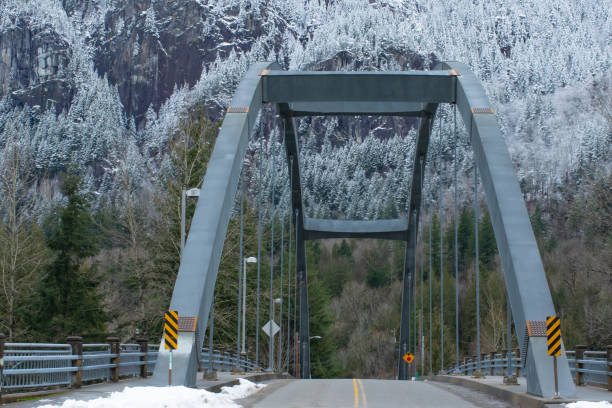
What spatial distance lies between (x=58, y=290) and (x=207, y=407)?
2795cm

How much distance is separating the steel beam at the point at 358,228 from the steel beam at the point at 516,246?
23672 millimetres

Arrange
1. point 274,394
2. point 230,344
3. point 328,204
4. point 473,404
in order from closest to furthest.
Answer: point 473,404
point 274,394
point 230,344
point 328,204

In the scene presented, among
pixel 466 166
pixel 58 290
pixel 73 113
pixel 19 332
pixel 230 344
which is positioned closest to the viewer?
pixel 19 332

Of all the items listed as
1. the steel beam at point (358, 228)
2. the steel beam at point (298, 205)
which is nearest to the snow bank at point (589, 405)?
the steel beam at point (298, 205)

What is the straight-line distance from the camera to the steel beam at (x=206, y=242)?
14.4 m

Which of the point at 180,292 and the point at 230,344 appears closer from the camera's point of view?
the point at 180,292

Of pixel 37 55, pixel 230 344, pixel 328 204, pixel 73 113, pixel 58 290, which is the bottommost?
pixel 230 344

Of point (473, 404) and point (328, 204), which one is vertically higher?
point (328, 204)

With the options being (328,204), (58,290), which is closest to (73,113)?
(328,204)

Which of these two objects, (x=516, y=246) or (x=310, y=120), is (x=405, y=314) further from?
(x=310, y=120)

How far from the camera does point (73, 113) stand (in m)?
192

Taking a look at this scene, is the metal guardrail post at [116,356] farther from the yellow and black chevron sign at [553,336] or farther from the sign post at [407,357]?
the sign post at [407,357]

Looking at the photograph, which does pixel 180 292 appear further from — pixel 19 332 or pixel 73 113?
pixel 73 113

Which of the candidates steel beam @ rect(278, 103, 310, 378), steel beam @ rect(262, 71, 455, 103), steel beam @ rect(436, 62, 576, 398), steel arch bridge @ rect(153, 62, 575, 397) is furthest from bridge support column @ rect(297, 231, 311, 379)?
steel beam @ rect(436, 62, 576, 398)
